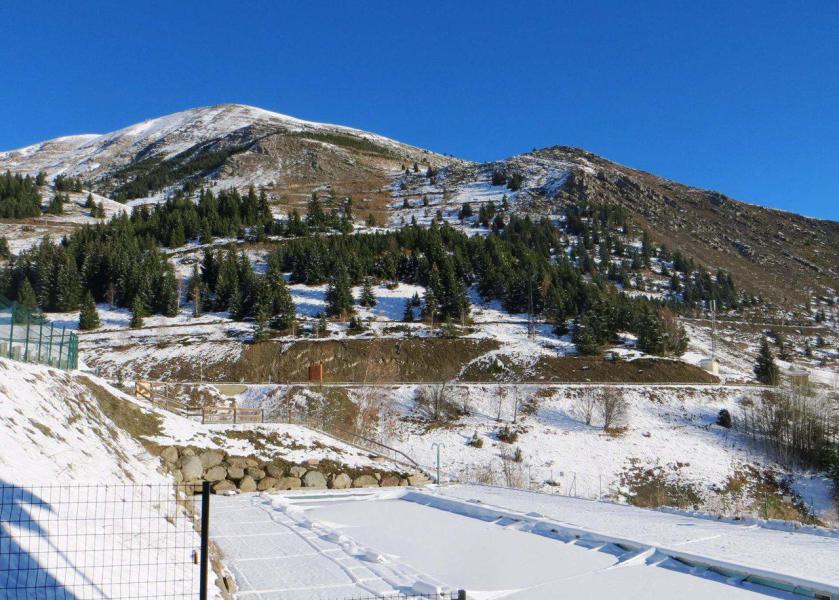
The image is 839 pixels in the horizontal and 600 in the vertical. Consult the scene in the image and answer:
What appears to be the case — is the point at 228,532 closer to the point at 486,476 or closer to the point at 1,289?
the point at 486,476

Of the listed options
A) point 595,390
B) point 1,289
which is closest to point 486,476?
point 595,390

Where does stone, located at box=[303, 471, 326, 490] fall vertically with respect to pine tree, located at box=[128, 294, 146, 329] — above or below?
below

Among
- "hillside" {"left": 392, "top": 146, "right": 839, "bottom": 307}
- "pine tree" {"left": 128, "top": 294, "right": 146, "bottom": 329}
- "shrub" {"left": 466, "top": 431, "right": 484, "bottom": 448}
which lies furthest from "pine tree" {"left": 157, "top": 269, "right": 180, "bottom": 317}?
"hillside" {"left": 392, "top": 146, "right": 839, "bottom": 307}

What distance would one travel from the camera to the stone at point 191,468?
65.6ft

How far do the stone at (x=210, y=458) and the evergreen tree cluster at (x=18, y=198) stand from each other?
106m

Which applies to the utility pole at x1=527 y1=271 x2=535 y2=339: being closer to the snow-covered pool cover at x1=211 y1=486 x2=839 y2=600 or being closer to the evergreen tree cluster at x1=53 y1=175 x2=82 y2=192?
the snow-covered pool cover at x1=211 y1=486 x2=839 y2=600

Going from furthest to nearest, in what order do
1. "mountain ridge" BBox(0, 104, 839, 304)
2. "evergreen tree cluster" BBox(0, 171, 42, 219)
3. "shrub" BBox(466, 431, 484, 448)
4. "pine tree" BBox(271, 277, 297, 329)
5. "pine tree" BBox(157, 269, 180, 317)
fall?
"mountain ridge" BBox(0, 104, 839, 304) < "evergreen tree cluster" BBox(0, 171, 42, 219) < "pine tree" BBox(157, 269, 180, 317) < "pine tree" BBox(271, 277, 297, 329) < "shrub" BBox(466, 431, 484, 448)

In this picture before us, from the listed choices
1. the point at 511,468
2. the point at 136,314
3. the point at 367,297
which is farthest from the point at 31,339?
the point at 367,297

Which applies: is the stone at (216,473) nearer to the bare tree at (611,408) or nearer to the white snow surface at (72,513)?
the white snow surface at (72,513)

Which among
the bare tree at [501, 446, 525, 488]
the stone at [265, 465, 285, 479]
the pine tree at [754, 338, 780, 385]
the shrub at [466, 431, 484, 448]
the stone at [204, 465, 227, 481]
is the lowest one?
the bare tree at [501, 446, 525, 488]

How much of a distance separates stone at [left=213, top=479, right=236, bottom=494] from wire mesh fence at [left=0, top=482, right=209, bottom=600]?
10.8 m

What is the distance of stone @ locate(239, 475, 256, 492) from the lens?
860 inches

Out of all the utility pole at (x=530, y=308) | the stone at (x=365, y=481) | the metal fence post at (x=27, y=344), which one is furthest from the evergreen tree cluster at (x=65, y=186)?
the stone at (x=365, y=481)

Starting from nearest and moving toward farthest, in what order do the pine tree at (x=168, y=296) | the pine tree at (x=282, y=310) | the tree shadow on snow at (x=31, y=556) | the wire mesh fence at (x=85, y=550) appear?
the tree shadow on snow at (x=31, y=556) < the wire mesh fence at (x=85, y=550) < the pine tree at (x=282, y=310) < the pine tree at (x=168, y=296)
